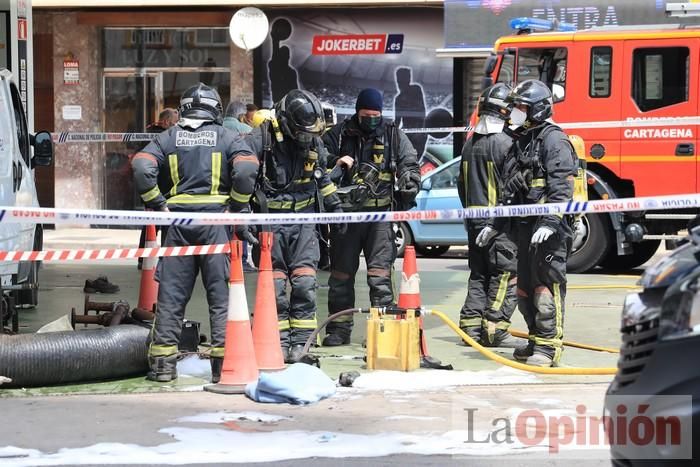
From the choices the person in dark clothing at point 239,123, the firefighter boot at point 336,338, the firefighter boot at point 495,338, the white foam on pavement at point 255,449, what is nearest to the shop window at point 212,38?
the person in dark clothing at point 239,123

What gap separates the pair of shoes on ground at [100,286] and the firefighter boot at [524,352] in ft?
17.9

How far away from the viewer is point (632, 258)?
48.8ft

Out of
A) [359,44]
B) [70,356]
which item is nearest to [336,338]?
[70,356]

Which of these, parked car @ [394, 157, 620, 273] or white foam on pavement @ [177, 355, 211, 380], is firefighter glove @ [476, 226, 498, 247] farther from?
parked car @ [394, 157, 620, 273]

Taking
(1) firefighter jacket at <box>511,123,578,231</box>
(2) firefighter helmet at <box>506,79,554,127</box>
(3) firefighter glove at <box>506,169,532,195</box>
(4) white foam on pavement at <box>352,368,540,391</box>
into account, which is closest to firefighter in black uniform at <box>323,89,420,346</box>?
(3) firefighter glove at <box>506,169,532,195</box>

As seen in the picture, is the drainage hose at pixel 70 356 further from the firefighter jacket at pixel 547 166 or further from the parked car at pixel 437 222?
the parked car at pixel 437 222

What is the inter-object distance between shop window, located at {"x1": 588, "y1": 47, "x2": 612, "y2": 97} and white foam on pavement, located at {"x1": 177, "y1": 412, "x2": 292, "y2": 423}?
803 centimetres

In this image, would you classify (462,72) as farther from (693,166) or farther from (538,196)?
(538,196)

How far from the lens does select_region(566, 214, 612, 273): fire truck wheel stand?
14.1 m

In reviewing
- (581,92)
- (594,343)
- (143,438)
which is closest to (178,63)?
(581,92)

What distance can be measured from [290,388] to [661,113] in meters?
7.81

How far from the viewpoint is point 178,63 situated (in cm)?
2117

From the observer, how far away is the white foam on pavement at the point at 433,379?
7703 mm

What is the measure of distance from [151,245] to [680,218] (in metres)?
6.37
